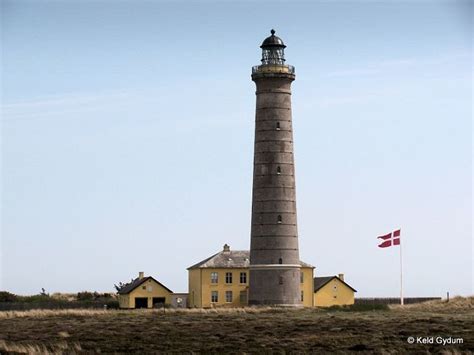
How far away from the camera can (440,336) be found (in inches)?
1868

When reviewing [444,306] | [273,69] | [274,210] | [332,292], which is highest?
[273,69]

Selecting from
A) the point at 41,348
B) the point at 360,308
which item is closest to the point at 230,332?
the point at 41,348

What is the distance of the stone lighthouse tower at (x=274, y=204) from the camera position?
238ft

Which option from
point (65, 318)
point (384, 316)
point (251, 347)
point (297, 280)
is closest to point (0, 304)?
point (65, 318)

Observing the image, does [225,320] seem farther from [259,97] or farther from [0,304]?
[0,304]

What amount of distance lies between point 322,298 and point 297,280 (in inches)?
448

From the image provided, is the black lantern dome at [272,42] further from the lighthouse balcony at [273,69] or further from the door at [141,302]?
the door at [141,302]

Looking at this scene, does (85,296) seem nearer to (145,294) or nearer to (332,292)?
(145,294)

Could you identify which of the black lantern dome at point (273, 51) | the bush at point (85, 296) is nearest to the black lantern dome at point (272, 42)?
the black lantern dome at point (273, 51)

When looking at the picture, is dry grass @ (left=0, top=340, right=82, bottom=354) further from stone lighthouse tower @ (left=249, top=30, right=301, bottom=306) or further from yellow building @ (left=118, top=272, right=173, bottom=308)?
yellow building @ (left=118, top=272, right=173, bottom=308)

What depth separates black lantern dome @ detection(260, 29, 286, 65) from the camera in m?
75.7

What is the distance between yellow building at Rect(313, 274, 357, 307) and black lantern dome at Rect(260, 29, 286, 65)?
62.6ft

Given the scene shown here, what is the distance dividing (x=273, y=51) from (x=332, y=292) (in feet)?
67.4

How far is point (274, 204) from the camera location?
7250 cm
